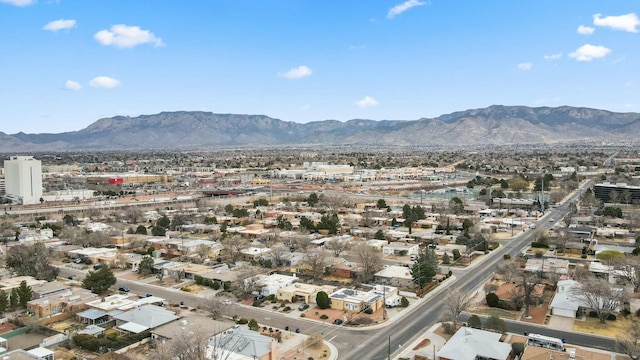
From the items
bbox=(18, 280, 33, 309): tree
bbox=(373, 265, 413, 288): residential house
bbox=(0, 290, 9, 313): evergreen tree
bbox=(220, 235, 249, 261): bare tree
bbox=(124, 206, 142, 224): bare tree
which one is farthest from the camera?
bbox=(124, 206, 142, 224): bare tree

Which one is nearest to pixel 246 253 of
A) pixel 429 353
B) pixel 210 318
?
pixel 210 318

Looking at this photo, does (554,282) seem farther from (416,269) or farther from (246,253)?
(246,253)

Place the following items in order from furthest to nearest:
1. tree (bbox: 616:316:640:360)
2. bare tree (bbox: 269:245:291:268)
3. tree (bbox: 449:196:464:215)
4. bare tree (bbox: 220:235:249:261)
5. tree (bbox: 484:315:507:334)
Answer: tree (bbox: 449:196:464:215) < bare tree (bbox: 220:235:249:261) < bare tree (bbox: 269:245:291:268) < tree (bbox: 484:315:507:334) < tree (bbox: 616:316:640:360)

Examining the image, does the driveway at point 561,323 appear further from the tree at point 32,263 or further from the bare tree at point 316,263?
the tree at point 32,263

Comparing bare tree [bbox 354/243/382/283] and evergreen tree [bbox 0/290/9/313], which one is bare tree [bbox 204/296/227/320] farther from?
evergreen tree [bbox 0/290/9/313]

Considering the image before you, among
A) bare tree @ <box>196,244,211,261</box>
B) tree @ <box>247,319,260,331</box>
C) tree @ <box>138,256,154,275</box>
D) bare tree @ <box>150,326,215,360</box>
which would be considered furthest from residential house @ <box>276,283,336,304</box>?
bare tree @ <box>196,244,211,261</box>

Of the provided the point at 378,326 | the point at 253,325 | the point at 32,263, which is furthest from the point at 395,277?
the point at 32,263
